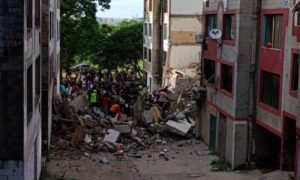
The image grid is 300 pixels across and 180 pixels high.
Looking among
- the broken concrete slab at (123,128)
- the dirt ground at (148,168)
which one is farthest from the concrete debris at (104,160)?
the broken concrete slab at (123,128)

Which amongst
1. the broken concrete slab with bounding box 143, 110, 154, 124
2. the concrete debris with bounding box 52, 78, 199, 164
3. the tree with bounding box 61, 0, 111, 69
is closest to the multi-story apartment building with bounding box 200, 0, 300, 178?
the concrete debris with bounding box 52, 78, 199, 164

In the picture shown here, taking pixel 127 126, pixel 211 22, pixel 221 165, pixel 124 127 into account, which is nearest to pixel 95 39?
pixel 127 126

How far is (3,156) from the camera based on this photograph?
14.1 metres

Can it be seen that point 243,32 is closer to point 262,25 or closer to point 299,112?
point 262,25

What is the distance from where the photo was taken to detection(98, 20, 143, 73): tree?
54.2 meters

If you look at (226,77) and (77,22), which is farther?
(77,22)

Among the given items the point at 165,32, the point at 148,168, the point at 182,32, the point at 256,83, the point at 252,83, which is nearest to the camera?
the point at 256,83

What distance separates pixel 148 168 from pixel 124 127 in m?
5.03

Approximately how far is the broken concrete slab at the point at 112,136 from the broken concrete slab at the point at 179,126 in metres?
2.95

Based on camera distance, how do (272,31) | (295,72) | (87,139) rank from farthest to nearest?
(87,139), (272,31), (295,72)

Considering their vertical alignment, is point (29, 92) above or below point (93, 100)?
above

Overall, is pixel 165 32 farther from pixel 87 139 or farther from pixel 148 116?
pixel 87 139

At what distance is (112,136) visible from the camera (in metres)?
27.0

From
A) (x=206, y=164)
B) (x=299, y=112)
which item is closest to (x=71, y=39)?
(x=206, y=164)
